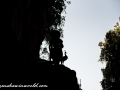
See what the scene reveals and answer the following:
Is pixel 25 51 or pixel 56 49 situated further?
pixel 25 51

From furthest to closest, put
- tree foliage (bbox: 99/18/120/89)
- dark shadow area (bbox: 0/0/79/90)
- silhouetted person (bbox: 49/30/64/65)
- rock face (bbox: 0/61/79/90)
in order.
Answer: tree foliage (bbox: 99/18/120/89), silhouetted person (bbox: 49/30/64/65), dark shadow area (bbox: 0/0/79/90), rock face (bbox: 0/61/79/90)

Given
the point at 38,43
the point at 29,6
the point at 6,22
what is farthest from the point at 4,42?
the point at 38,43

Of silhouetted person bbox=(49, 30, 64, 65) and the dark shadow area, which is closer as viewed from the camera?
the dark shadow area

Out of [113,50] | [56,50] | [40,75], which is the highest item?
[113,50]

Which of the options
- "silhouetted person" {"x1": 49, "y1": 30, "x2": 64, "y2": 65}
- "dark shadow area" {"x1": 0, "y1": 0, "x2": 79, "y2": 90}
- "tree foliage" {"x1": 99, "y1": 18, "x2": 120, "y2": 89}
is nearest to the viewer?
"dark shadow area" {"x1": 0, "y1": 0, "x2": 79, "y2": 90}

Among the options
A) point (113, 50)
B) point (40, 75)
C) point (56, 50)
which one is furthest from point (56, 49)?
point (113, 50)

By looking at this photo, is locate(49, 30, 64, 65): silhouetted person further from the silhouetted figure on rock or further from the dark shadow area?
the dark shadow area

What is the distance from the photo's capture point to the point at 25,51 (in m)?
11.7

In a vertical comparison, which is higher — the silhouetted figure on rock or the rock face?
the silhouetted figure on rock

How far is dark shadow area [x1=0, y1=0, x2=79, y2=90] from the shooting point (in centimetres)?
630

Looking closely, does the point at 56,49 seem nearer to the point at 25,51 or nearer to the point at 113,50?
the point at 25,51

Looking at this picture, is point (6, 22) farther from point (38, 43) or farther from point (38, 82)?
point (38, 43)

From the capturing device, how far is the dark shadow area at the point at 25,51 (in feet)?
20.7

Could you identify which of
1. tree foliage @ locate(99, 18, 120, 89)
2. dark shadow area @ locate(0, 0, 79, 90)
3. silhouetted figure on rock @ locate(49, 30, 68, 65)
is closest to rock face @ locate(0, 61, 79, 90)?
dark shadow area @ locate(0, 0, 79, 90)
